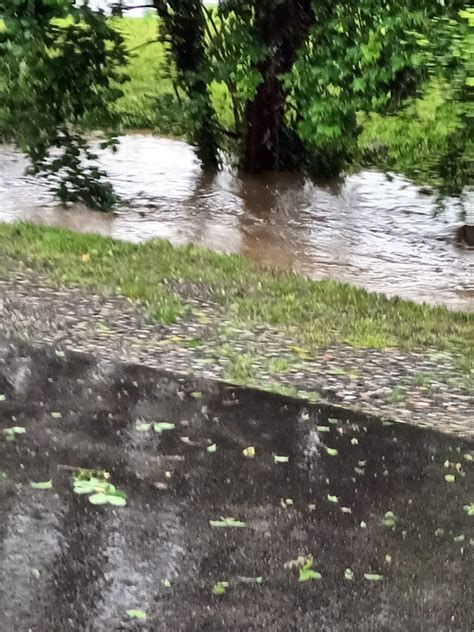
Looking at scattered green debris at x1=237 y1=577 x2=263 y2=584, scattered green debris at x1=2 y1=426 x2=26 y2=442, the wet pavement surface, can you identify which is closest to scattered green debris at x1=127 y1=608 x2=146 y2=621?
the wet pavement surface

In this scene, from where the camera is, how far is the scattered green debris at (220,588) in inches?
142

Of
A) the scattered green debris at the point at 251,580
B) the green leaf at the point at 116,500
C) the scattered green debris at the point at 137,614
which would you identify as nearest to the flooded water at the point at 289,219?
the green leaf at the point at 116,500

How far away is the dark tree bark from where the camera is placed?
411 inches

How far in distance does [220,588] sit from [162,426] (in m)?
1.45

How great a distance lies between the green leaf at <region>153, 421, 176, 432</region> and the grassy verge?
1.73m

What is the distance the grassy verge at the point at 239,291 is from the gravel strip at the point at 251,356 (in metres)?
0.16

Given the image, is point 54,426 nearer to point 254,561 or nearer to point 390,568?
point 254,561

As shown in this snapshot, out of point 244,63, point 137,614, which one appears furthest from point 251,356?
point 244,63

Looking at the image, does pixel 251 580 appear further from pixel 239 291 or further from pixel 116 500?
pixel 239 291

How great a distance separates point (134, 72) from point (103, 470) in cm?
1280

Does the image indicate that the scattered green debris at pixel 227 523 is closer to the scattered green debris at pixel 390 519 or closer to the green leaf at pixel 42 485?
the scattered green debris at pixel 390 519

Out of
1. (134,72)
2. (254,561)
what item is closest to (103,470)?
(254,561)

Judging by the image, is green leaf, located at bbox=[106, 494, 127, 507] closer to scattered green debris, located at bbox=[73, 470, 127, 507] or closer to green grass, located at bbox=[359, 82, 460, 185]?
scattered green debris, located at bbox=[73, 470, 127, 507]

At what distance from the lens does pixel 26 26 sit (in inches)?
360
